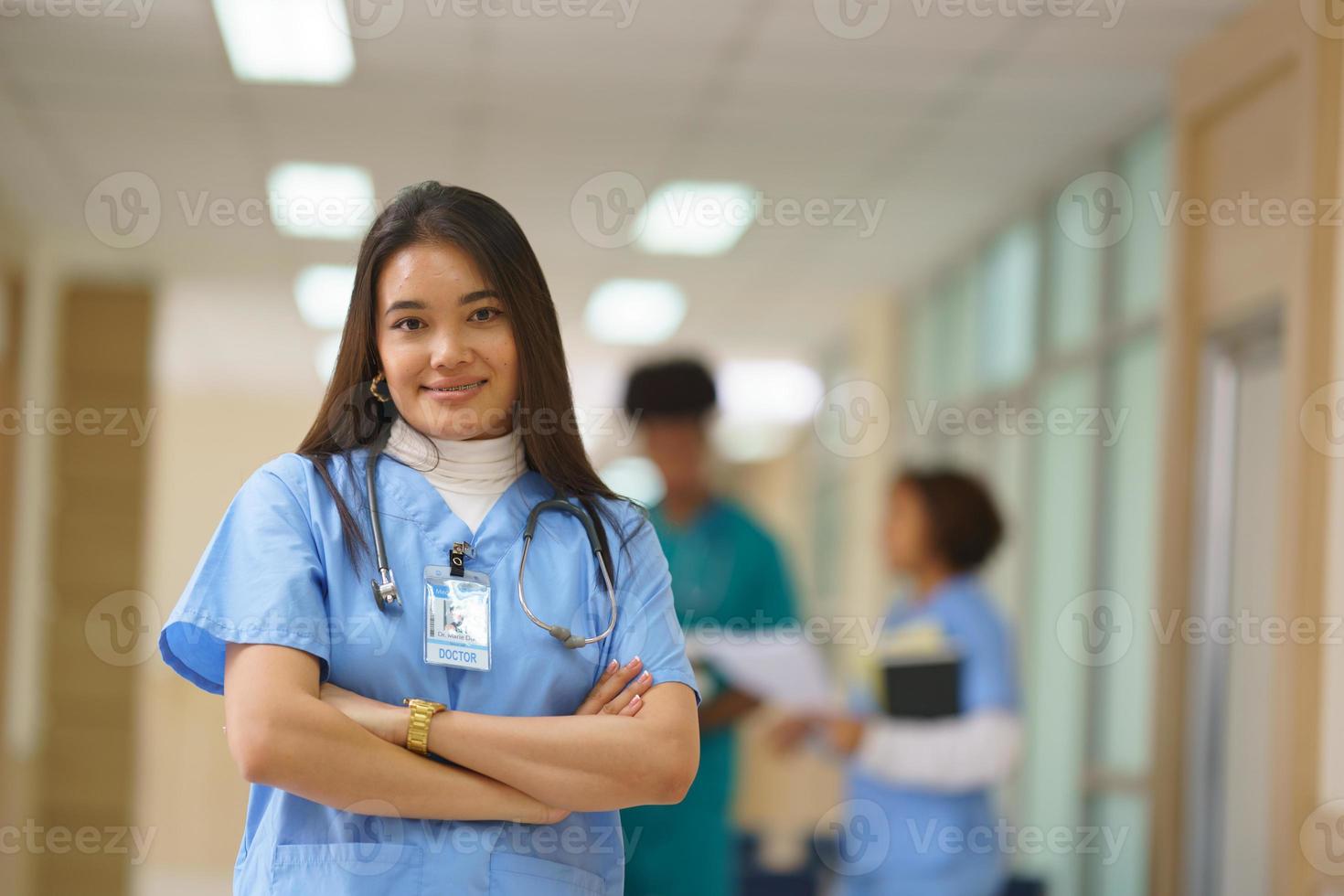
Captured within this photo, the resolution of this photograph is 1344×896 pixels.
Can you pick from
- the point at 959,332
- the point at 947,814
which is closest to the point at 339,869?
the point at 947,814

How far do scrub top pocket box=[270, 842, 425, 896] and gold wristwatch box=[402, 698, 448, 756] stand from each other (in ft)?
0.35

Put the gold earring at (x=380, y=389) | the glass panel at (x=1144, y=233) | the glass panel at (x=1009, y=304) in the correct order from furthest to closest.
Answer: the glass panel at (x=1009, y=304)
the glass panel at (x=1144, y=233)
the gold earring at (x=380, y=389)

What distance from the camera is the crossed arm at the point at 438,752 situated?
1.32m

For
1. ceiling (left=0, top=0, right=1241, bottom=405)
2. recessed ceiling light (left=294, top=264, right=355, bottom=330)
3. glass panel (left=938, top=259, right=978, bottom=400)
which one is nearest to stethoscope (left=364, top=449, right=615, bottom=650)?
ceiling (left=0, top=0, right=1241, bottom=405)

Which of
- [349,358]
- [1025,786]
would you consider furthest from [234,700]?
[1025,786]

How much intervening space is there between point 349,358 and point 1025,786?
5.20 m

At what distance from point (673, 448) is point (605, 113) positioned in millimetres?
2258

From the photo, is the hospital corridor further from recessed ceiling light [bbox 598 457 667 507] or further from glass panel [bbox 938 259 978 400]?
recessed ceiling light [bbox 598 457 667 507]

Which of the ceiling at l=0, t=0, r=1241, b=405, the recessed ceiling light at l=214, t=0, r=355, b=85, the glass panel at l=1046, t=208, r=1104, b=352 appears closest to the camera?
the recessed ceiling light at l=214, t=0, r=355, b=85

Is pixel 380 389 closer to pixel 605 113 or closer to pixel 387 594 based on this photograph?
pixel 387 594

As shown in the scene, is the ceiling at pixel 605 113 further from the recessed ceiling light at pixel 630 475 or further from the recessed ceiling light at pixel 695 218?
the recessed ceiling light at pixel 630 475

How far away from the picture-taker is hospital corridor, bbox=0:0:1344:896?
1.45 m

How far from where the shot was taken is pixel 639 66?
14.8 feet

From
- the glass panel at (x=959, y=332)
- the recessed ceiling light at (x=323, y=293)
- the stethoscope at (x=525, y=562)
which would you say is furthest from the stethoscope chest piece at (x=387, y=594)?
the glass panel at (x=959, y=332)
